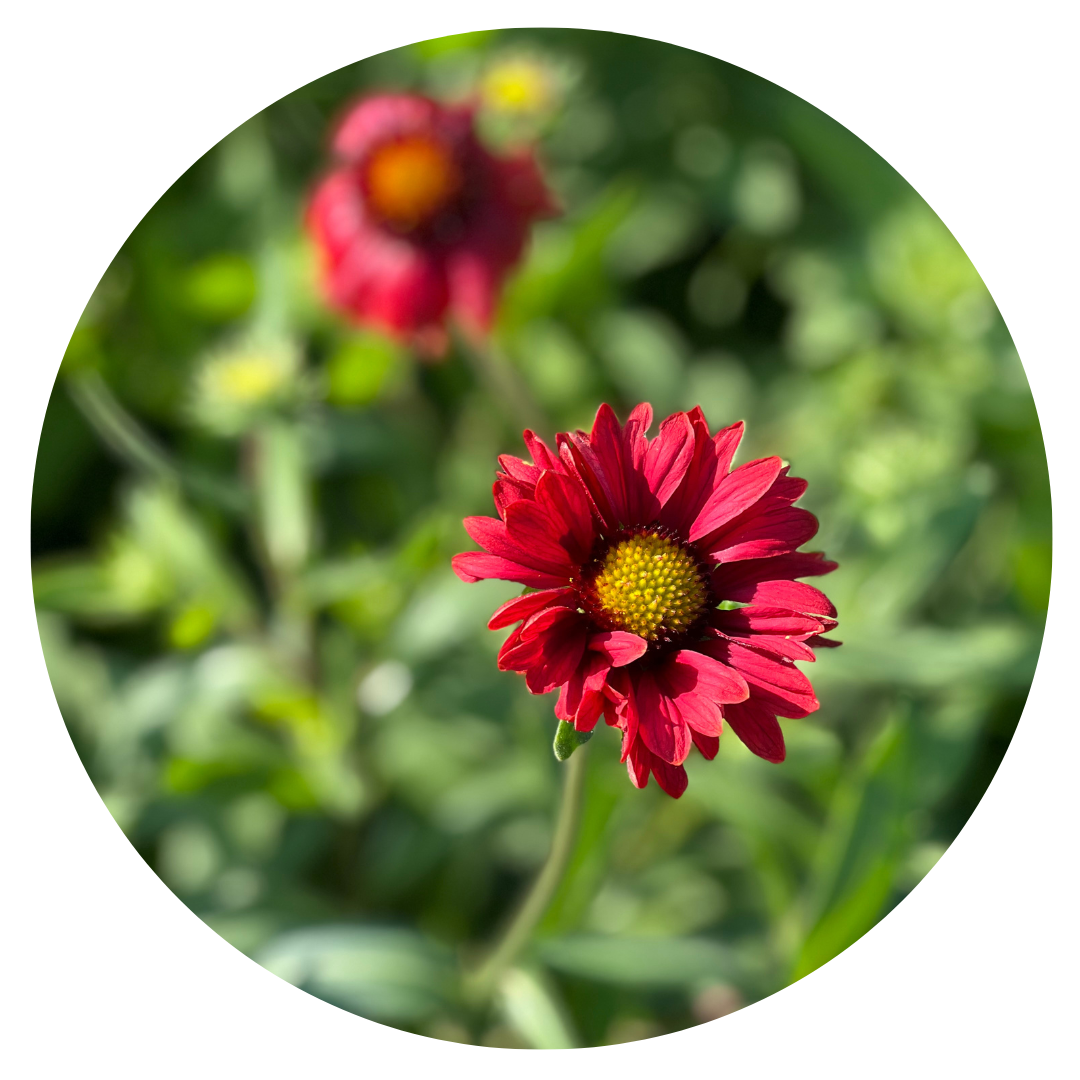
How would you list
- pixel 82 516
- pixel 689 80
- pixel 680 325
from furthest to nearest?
pixel 680 325
pixel 689 80
pixel 82 516

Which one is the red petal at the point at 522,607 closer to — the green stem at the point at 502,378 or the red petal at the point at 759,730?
the red petal at the point at 759,730

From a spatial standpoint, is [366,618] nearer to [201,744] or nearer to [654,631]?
[201,744]

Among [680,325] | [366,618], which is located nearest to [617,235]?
[680,325]

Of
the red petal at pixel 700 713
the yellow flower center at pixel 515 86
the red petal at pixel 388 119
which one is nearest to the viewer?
the red petal at pixel 700 713

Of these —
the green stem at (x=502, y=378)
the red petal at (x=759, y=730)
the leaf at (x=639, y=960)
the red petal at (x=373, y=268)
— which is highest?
the red petal at (x=373, y=268)

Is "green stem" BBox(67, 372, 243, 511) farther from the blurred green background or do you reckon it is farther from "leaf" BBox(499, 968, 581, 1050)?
"leaf" BBox(499, 968, 581, 1050)

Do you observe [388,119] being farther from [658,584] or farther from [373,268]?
[658,584]

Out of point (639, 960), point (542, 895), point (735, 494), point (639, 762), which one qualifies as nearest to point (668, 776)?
point (639, 762)

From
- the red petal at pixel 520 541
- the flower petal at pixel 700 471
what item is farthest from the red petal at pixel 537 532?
the flower petal at pixel 700 471
